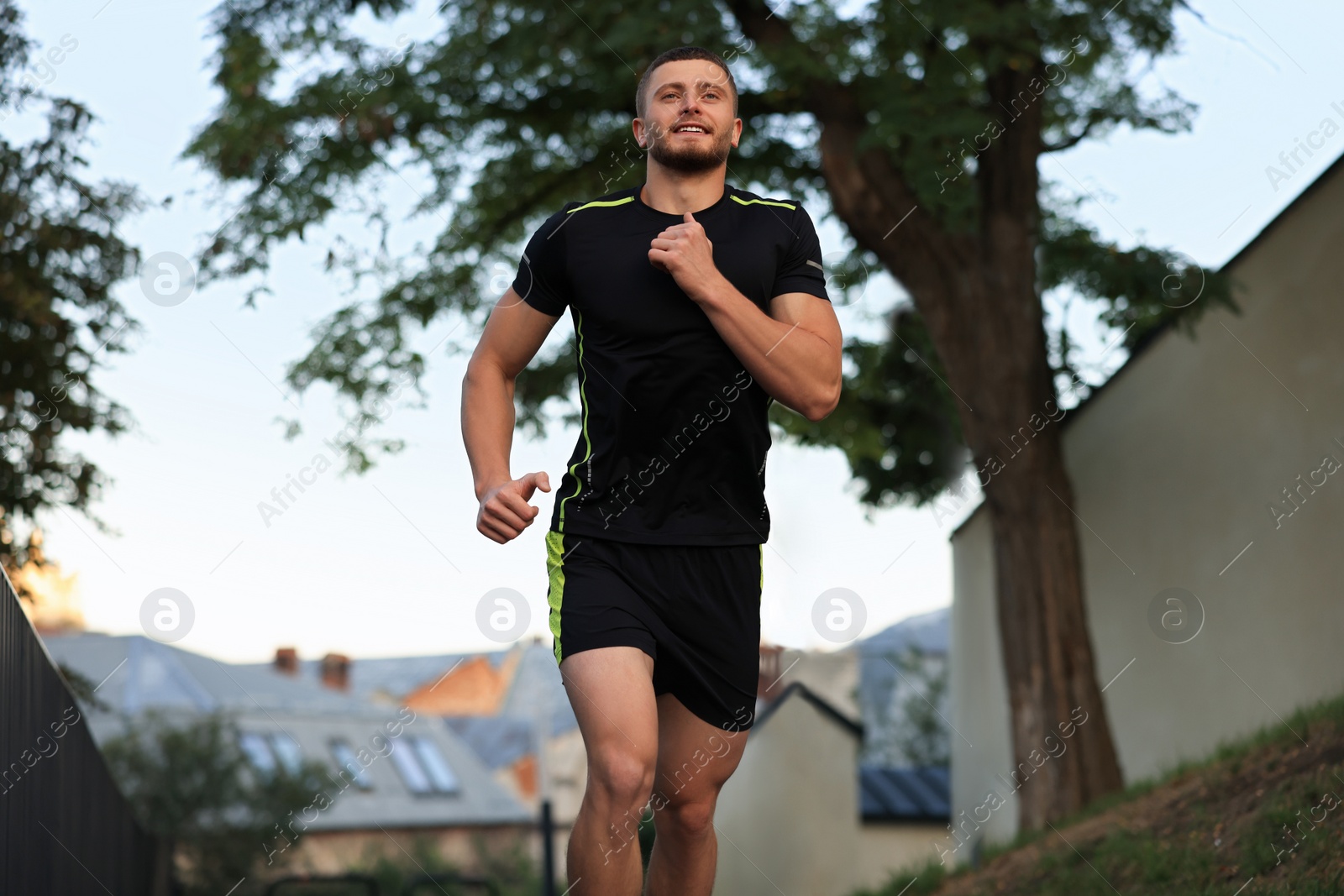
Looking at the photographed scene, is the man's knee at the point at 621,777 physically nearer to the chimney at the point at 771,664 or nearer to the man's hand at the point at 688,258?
the man's hand at the point at 688,258

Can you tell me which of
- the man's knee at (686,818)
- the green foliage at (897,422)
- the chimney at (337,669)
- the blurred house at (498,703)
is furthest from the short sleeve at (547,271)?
the chimney at (337,669)

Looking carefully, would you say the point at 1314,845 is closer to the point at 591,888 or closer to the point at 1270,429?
the point at 591,888

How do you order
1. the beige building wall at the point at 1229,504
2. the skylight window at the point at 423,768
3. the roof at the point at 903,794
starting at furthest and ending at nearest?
the skylight window at the point at 423,768 → the roof at the point at 903,794 → the beige building wall at the point at 1229,504

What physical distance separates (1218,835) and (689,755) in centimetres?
279

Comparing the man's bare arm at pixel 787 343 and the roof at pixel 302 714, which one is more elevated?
the roof at pixel 302 714

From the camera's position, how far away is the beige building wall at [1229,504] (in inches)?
325

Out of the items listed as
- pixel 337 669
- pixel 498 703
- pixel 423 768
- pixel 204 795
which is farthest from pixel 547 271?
pixel 498 703

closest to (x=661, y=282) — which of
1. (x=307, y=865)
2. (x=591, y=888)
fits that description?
(x=591, y=888)

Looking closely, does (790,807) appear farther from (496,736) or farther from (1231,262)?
(496,736)

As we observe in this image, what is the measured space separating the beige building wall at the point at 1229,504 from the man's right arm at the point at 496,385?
225 inches

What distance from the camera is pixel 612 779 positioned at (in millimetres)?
2787

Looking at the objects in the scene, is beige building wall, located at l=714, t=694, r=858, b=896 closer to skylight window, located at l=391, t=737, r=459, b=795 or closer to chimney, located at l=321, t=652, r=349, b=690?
skylight window, located at l=391, t=737, r=459, b=795

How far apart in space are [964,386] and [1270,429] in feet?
6.65

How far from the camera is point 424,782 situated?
4906cm
